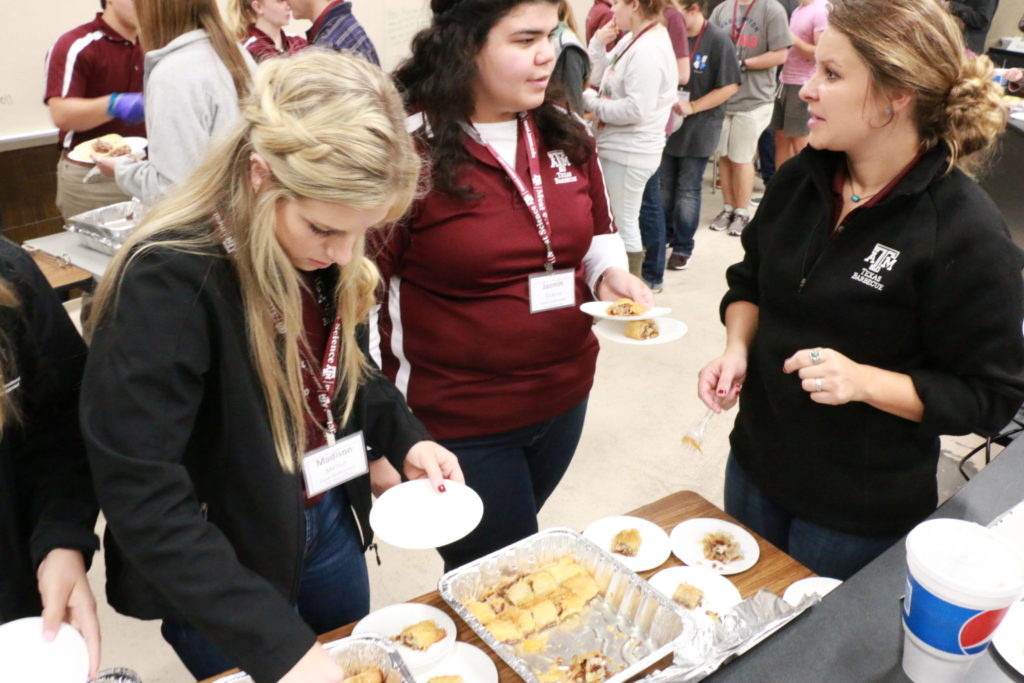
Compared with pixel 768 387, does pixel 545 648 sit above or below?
below

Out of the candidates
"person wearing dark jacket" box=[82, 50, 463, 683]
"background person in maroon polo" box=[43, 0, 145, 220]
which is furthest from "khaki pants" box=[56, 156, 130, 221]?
"person wearing dark jacket" box=[82, 50, 463, 683]

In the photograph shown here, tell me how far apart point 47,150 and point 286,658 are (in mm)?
Result: 4340

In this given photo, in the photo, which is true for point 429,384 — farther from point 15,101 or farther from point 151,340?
point 15,101

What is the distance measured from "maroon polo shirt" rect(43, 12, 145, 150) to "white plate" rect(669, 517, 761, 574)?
287cm

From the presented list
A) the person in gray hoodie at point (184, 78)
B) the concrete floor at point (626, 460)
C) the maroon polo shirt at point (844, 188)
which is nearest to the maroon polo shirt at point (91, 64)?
the person in gray hoodie at point (184, 78)

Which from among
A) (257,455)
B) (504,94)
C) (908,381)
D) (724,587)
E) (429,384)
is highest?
(504,94)

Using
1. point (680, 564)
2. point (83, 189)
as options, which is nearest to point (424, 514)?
point (680, 564)

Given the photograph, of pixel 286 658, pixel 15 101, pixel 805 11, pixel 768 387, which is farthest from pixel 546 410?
pixel 805 11

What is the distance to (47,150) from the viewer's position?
14.2ft

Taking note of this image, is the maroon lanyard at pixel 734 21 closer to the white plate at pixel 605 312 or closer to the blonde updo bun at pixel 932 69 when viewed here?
the white plate at pixel 605 312

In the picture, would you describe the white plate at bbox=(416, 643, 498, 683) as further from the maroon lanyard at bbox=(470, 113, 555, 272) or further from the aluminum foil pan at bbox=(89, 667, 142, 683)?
the maroon lanyard at bbox=(470, 113, 555, 272)

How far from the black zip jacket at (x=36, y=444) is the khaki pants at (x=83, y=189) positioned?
2280 millimetres

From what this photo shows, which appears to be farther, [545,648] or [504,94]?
[504,94]

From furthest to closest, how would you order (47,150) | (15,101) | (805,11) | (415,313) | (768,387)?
(805,11) < (47,150) < (15,101) < (415,313) < (768,387)
